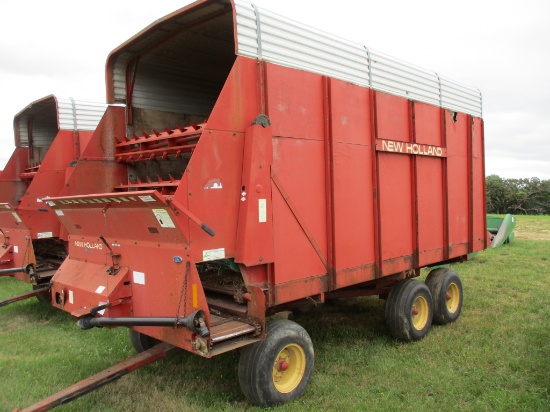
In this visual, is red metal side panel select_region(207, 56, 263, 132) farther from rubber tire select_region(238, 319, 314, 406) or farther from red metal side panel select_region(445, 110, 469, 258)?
red metal side panel select_region(445, 110, 469, 258)

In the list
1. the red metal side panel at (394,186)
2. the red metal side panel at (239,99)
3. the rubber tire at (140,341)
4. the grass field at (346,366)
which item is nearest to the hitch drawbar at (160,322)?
the grass field at (346,366)

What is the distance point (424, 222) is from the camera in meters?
6.15

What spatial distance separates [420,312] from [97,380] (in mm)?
4353

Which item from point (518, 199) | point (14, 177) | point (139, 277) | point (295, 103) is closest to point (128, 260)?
point (139, 277)

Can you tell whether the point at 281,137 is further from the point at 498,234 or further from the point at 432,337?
the point at 498,234

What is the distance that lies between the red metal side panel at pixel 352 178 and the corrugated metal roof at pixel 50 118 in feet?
18.0

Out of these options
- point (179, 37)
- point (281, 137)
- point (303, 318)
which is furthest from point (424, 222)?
point (179, 37)

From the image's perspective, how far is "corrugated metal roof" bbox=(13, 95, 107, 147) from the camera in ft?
26.8

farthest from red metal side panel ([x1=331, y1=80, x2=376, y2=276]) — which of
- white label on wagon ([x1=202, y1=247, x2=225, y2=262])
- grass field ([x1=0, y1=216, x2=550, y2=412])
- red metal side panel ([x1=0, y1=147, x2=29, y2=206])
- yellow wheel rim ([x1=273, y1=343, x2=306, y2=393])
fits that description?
red metal side panel ([x1=0, y1=147, x2=29, y2=206])

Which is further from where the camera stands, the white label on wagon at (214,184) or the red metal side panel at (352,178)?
the red metal side panel at (352,178)

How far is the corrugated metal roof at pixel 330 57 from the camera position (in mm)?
3963

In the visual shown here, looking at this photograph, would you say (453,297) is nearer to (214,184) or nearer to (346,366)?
(346,366)

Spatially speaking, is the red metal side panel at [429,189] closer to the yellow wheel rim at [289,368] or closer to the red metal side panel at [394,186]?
the red metal side panel at [394,186]

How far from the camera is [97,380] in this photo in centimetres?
371
